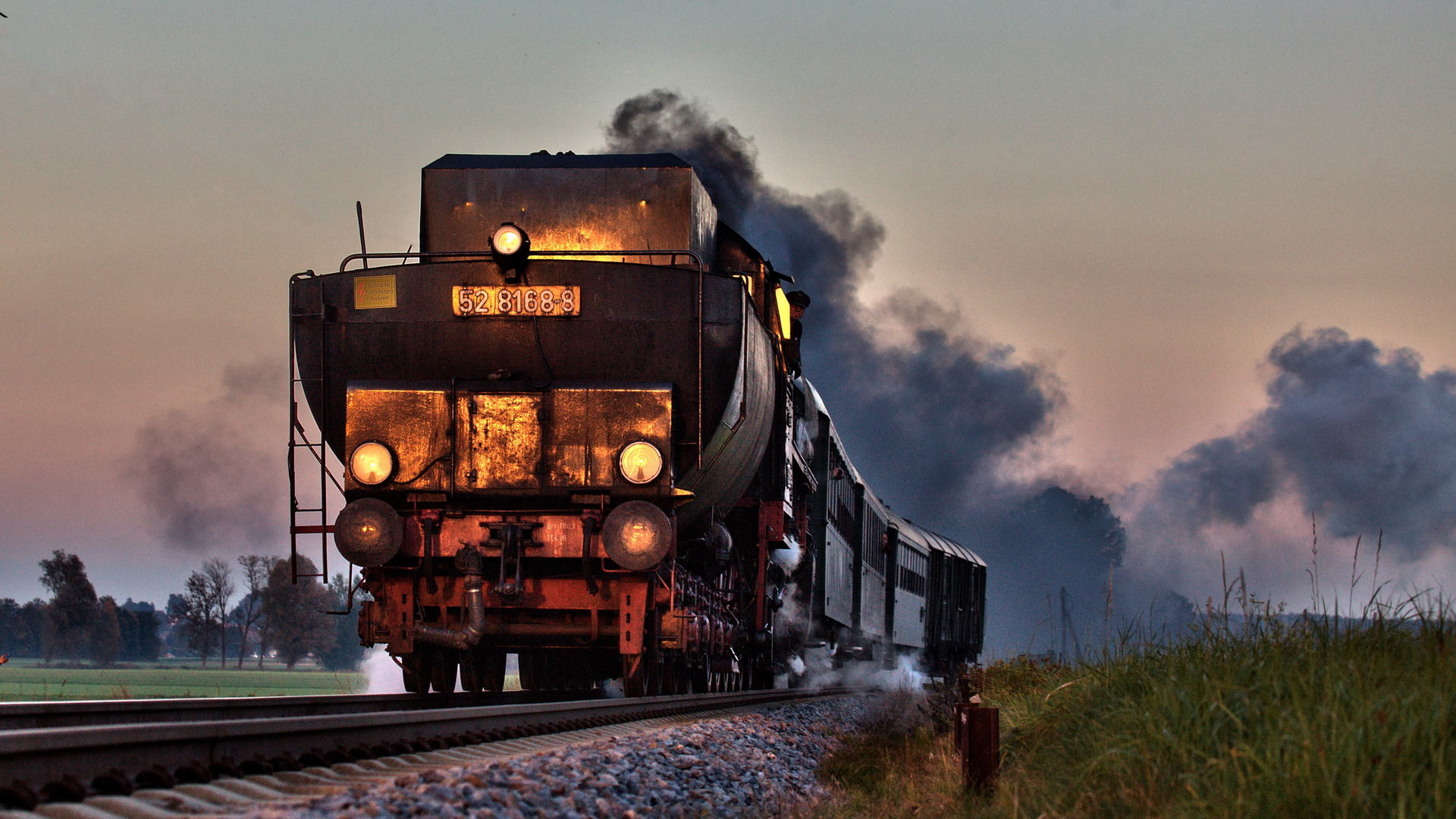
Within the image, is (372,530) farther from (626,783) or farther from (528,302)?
(626,783)

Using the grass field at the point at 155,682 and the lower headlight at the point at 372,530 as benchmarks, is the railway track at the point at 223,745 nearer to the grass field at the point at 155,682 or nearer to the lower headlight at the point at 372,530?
the lower headlight at the point at 372,530

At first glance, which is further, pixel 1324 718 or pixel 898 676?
pixel 898 676

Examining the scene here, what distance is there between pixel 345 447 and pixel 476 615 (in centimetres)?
150

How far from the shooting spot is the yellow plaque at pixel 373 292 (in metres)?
8.84

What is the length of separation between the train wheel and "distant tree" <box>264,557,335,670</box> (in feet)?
197

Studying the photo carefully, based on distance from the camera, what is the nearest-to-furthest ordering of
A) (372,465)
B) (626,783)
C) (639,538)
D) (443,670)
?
(626,783)
(639,538)
(372,465)
(443,670)

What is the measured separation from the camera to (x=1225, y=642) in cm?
510

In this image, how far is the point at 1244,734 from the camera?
3.93 metres

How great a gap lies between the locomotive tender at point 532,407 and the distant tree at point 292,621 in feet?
200

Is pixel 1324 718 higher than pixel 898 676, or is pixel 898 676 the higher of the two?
pixel 1324 718

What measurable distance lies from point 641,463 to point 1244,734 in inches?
199

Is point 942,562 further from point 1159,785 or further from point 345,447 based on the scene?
point 1159,785

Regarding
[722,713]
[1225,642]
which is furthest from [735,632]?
[1225,642]

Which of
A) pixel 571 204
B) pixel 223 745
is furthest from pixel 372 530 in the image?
pixel 223 745
